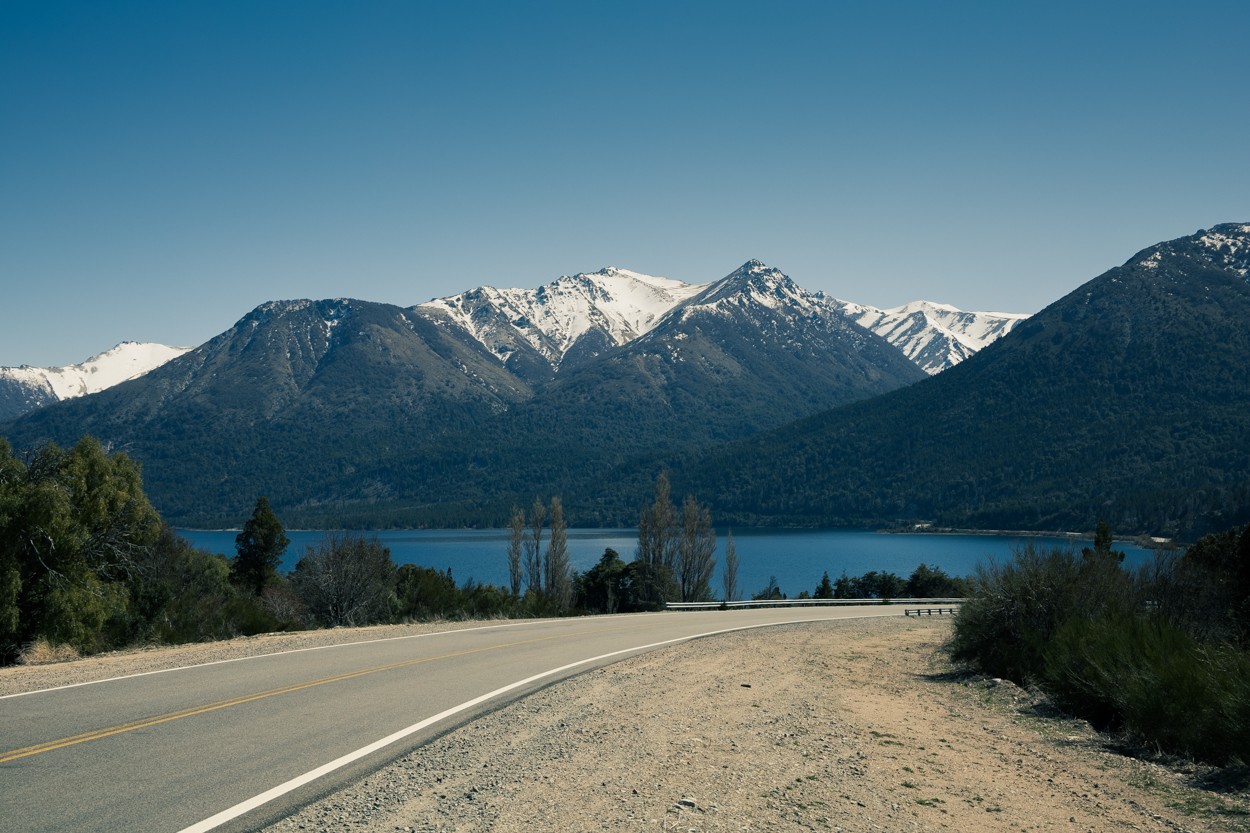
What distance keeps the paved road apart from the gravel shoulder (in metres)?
0.58

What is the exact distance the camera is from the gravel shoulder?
7949mm

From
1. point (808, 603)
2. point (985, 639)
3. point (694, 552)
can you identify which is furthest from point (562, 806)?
point (694, 552)

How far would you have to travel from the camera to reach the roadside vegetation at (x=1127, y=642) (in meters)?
12.2

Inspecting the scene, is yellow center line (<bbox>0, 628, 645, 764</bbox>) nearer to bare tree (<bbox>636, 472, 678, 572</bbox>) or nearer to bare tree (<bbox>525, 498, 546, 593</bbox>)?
bare tree (<bbox>636, 472, 678, 572</bbox>)

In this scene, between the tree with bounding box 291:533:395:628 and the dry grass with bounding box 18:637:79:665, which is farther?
the tree with bounding box 291:533:395:628

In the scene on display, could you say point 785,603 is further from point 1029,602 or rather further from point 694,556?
point 1029,602

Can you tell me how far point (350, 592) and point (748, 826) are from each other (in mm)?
21821

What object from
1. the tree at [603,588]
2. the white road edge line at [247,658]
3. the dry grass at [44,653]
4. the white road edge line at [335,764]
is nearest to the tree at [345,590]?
the white road edge line at [247,658]

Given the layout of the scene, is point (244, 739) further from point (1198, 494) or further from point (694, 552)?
point (1198, 494)

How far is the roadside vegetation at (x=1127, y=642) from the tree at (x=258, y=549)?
45.3 m

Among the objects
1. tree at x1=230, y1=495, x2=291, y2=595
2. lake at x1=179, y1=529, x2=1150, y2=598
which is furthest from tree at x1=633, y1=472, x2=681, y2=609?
tree at x1=230, y1=495, x2=291, y2=595

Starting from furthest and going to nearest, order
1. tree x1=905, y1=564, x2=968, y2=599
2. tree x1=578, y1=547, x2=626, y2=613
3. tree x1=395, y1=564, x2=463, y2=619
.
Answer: tree x1=905, y1=564, x2=968, y2=599, tree x1=578, y1=547, x2=626, y2=613, tree x1=395, y1=564, x2=463, y2=619

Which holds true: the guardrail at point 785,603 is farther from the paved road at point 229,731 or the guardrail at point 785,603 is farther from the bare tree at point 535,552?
the paved road at point 229,731

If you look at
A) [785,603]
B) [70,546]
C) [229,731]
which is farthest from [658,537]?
[229,731]
